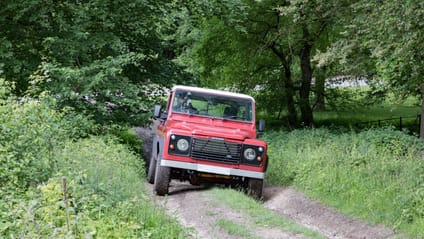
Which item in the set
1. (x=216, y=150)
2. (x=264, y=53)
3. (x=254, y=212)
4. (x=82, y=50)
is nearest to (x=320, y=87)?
(x=264, y=53)

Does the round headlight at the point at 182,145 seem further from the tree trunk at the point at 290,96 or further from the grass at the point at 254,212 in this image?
the tree trunk at the point at 290,96

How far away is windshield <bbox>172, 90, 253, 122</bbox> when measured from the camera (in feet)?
40.5

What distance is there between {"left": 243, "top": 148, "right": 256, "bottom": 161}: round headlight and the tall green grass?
4.75ft

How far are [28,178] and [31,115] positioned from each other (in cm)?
93

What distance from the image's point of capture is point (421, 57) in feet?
41.1

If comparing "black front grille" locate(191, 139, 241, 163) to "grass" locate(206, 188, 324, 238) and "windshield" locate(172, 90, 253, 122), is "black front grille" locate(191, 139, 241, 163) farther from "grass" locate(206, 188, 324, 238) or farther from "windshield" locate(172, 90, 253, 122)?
"windshield" locate(172, 90, 253, 122)

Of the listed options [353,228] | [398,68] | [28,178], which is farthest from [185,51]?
[28,178]

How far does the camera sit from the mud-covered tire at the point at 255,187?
448 inches

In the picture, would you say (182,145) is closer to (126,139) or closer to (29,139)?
(29,139)

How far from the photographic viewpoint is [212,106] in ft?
40.7

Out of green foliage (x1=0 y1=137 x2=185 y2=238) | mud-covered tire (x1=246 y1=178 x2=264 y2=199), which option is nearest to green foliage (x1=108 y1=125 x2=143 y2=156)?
mud-covered tire (x1=246 y1=178 x2=264 y2=199)

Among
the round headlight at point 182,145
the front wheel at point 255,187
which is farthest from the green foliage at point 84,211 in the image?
the front wheel at point 255,187

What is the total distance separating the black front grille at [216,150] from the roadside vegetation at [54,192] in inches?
98.3

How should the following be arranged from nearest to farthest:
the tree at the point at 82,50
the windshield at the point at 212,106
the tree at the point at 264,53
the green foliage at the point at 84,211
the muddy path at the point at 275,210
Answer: the green foliage at the point at 84,211, the muddy path at the point at 275,210, the windshield at the point at 212,106, the tree at the point at 82,50, the tree at the point at 264,53
